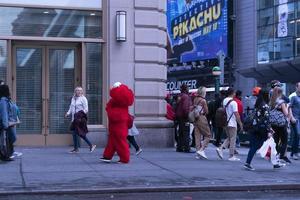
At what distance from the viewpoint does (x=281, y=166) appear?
541 inches

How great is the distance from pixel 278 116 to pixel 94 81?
Answer: 19.6 ft

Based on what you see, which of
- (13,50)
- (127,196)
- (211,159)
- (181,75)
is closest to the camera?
(127,196)

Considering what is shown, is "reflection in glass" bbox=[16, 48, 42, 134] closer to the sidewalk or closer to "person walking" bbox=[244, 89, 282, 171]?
the sidewalk

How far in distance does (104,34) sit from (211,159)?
496 centimetres

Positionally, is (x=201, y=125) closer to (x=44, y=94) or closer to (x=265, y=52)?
(x=44, y=94)

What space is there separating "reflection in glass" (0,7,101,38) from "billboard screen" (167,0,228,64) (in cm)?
4099

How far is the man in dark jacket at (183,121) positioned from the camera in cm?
1681

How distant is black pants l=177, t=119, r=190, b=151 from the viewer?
1688 centimetres

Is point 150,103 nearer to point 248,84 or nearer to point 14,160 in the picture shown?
point 14,160

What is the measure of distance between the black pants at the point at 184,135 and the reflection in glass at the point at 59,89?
323 centimetres

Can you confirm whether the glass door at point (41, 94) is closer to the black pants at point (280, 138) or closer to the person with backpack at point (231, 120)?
the person with backpack at point (231, 120)

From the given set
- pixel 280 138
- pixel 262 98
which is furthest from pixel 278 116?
pixel 262 98

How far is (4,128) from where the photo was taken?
1345cm

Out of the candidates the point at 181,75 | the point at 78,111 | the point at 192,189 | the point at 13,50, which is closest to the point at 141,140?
the point at 78,111
